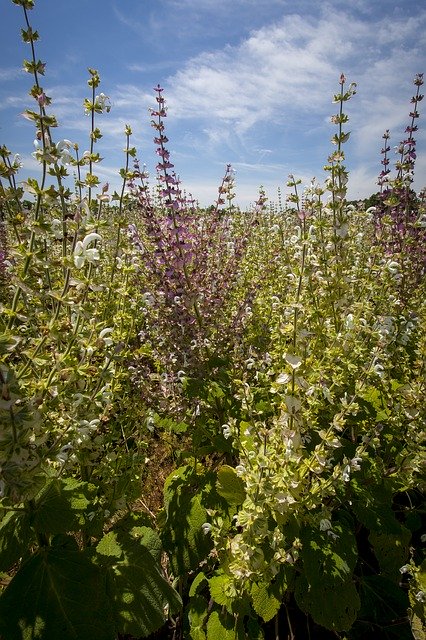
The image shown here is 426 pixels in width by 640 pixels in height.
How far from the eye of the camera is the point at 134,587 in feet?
5.87

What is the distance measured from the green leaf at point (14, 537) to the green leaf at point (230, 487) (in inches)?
35.7

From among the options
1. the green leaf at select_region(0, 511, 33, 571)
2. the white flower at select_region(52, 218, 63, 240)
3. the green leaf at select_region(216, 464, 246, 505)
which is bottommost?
the green leaf at select_region(216, 464, 246, 505)

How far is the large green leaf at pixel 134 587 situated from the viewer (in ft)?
5.71

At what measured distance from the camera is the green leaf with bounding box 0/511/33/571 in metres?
1.59

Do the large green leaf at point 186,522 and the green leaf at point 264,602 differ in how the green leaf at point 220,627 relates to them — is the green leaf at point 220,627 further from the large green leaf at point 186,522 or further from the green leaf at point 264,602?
the large green leaf at point 186,522

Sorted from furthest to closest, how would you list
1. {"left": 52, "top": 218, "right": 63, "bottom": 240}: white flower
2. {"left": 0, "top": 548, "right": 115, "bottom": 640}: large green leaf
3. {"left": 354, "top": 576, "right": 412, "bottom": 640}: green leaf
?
{"left": 354, "top": 576, "right": 412, "bottom": 640}: green leaf, {"left": 52, "top": 218, "right": 63, "bottom": 240}: white flower, {"left": 0, "top": 548, "right": 115, "bottom": 640}: large green leaf

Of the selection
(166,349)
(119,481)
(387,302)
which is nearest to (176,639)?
(119,481)

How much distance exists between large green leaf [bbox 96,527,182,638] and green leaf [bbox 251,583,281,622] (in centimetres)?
38

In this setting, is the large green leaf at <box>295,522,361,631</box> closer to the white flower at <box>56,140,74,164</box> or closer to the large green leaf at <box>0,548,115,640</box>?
the large green leaf at <box>0,548,115,640</box>

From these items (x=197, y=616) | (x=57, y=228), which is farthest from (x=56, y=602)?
(x=57, y=228)

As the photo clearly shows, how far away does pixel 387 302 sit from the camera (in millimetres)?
2779

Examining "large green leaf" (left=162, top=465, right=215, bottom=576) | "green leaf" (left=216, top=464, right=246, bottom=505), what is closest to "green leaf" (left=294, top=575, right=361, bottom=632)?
"green leaf" (left=216, top=464, right=246, bottom=505)

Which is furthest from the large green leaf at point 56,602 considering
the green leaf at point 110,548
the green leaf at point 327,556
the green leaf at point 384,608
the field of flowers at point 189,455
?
the green leaf at point 384,608

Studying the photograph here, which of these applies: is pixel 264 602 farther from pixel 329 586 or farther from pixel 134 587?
pixel 134 587
